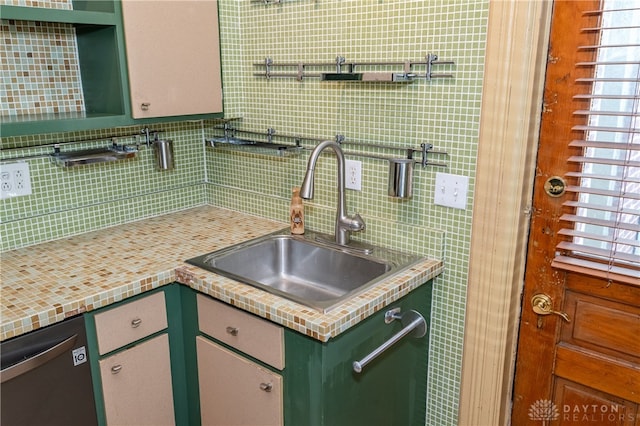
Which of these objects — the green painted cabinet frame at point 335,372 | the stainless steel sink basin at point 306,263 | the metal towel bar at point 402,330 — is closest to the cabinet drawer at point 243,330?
the green painted cabinet frame at point 335,372

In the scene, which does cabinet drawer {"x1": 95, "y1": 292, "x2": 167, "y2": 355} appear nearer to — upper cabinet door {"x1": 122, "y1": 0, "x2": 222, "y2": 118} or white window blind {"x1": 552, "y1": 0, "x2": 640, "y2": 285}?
upper cabinet door {"x1": 122, "y1": 0, "x2": 222, "y2": 118}

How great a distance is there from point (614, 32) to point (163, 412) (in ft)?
6.12

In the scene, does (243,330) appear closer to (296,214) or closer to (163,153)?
(296,214)

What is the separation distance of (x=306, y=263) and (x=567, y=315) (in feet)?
3.03

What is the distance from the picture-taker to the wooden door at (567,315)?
1489mm

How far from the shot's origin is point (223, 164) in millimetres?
2428

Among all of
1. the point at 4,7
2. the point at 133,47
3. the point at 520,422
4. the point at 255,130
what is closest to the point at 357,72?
the point at 255,130

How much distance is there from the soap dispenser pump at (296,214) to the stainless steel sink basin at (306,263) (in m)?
0.03

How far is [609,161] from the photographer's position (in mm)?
1443

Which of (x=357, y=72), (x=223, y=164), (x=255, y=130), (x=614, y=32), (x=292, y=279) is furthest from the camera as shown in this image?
(x=223, y=164)

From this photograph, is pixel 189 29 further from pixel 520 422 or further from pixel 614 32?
pixel 520 422

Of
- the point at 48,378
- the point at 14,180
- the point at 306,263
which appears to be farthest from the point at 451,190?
the point at 14,180

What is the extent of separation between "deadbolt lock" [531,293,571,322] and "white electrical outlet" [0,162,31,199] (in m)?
1.83

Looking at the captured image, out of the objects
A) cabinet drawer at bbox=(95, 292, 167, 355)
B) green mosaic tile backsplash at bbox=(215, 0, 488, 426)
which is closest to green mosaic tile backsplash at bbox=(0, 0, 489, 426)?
green mosaic tile backsplash at bbox=(215, 0, 488, 426)
